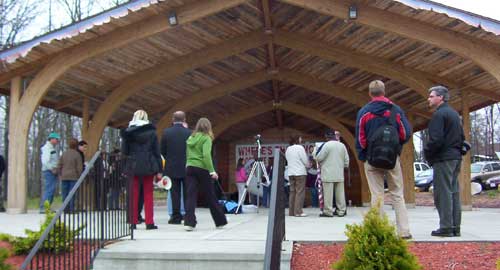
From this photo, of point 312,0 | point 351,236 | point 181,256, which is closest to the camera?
point 351,236

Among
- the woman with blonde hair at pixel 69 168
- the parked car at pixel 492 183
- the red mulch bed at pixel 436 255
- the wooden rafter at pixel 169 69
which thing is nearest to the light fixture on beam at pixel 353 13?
the wooden rafter at pixel 169 69

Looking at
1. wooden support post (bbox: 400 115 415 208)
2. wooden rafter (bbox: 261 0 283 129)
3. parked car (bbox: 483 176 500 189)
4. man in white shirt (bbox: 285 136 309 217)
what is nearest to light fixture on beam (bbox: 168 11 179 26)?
wooden rafter (bbox: 261 0 283 129)

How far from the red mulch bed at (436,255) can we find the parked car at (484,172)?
21929 mm

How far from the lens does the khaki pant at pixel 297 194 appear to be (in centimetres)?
1047

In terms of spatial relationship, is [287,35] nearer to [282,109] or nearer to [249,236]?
[282,109]

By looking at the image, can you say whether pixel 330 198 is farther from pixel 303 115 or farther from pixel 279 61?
pixel 303 115

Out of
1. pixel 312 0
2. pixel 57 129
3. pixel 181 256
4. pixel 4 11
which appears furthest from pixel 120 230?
pixel 57 129

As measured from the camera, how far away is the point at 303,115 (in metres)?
17.0

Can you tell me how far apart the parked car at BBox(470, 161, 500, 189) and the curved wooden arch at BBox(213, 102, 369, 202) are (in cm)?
1179

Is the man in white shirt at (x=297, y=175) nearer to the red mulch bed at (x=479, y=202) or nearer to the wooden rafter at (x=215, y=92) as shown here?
the red mulch bed at (x=479, y=202)

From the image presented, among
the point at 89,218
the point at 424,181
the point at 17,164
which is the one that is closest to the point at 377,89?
the point at 89,218

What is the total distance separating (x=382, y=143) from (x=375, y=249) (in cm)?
191

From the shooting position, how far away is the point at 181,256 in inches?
204

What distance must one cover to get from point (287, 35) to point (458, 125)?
629cm
